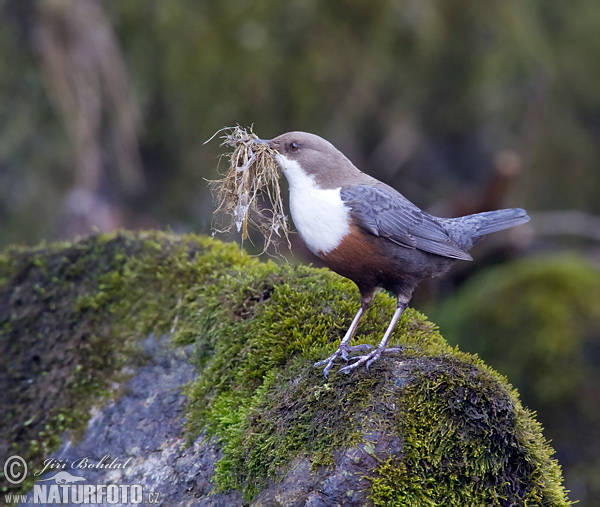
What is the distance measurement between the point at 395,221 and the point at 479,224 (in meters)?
0.68

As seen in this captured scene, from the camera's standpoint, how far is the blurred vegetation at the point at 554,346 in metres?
5.56

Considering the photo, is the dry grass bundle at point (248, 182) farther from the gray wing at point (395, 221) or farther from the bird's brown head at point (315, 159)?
the gray wing at point (395, 221)

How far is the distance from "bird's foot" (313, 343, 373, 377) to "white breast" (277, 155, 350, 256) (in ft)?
1.64

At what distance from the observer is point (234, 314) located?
361cm

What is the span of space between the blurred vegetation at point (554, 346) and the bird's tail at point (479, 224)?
232 cm

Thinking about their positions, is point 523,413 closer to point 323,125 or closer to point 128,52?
point 323,125

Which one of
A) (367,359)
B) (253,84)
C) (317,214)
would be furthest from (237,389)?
(253,84)

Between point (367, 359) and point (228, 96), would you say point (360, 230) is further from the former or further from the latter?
point (228, 96)

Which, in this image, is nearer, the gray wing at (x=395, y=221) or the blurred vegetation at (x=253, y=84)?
the gray wing at (x=395, y=221)

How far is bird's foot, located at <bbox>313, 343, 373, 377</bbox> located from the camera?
3003 millimetres

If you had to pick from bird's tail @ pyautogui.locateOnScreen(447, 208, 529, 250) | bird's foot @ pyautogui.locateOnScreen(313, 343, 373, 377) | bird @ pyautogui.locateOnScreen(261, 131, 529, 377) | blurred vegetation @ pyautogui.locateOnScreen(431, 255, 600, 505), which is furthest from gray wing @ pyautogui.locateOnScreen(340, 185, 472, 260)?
blurred vegetation @ pyautogui.locateOnScreen(431, 255, 600, 505)

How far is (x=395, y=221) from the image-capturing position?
342cm

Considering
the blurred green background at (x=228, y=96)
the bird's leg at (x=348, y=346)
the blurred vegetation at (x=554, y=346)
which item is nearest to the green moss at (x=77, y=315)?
the bird's leg at (x=348, y=346)

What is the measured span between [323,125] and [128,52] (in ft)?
8.30
